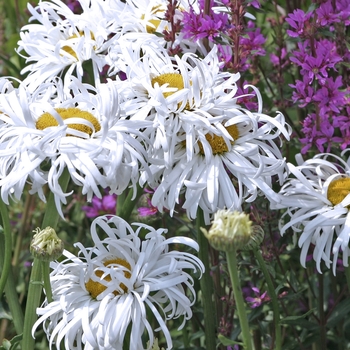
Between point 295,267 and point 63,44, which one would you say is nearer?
point 63,44

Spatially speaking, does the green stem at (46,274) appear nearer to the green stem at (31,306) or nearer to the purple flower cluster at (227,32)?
the green stem at (31,306)

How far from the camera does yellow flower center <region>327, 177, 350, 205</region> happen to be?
102 cm

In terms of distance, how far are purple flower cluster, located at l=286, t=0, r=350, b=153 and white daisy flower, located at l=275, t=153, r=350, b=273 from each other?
98mm

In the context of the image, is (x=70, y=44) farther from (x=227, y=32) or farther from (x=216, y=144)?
(x=216, y=144)

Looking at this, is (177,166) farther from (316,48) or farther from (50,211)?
(316,48)

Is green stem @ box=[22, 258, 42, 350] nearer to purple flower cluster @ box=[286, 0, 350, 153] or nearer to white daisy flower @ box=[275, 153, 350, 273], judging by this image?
white daisy flower @ box=[275, 153, 350, 273]

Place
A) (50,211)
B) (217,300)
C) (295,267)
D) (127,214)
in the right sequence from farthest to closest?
1. (295,267)
2. (217,300)
3. (127,214)
4. (50,211)

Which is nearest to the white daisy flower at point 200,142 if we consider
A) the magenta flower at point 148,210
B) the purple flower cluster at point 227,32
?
the purple flower cluster at point 227,32

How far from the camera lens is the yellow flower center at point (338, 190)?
3.35 feet

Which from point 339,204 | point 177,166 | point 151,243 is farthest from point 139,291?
point 339,204

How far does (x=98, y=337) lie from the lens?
2.91 ft

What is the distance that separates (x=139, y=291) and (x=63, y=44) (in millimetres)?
468

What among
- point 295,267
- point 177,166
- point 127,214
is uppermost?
point 177,166

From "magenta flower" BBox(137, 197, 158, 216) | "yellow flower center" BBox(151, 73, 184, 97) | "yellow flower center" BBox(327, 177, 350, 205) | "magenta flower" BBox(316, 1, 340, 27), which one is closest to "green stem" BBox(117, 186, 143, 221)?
"magenta flower" BBox(137, 197, 158, 216)
